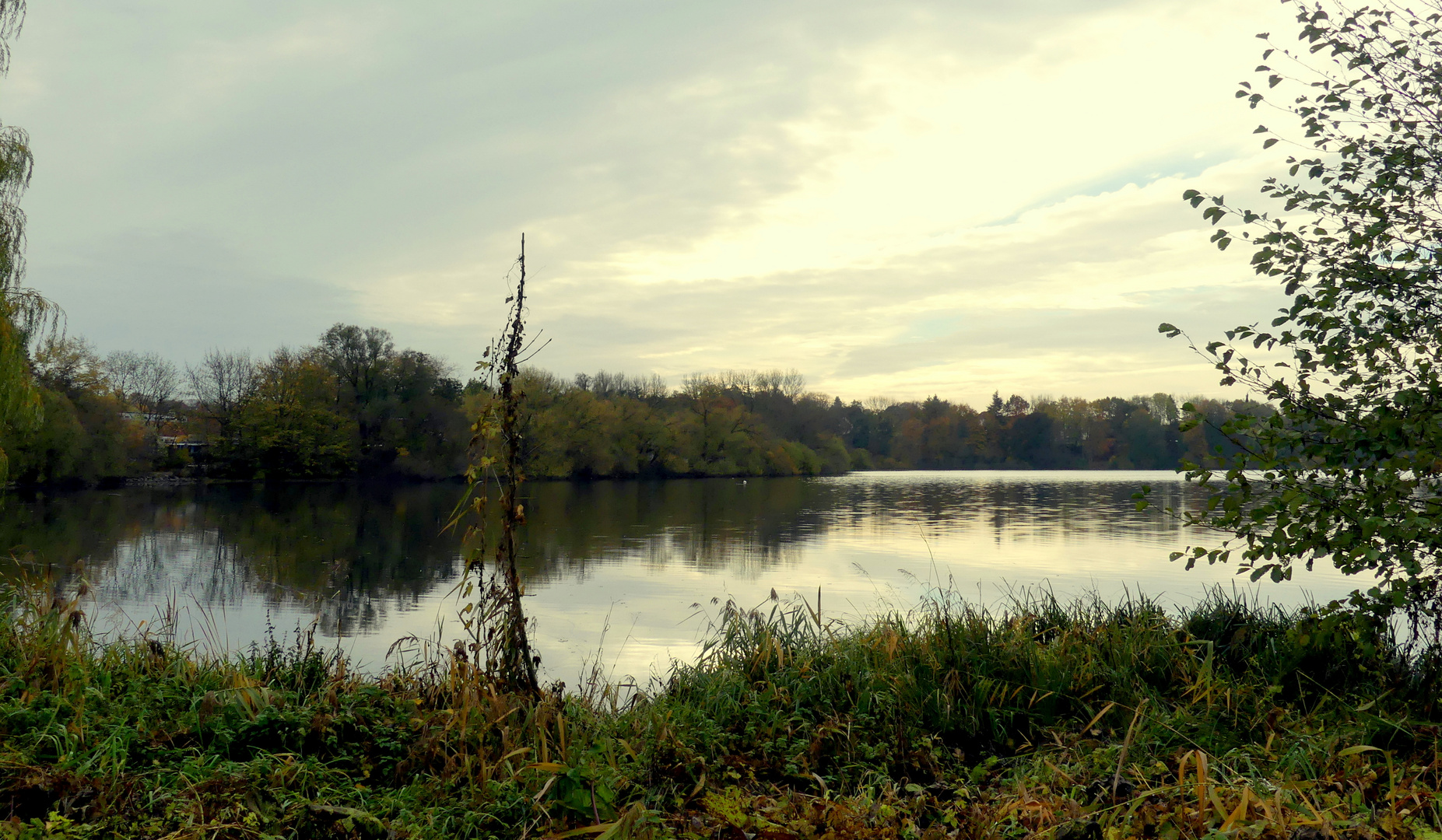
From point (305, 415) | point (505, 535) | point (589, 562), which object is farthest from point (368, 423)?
point (505, 535)

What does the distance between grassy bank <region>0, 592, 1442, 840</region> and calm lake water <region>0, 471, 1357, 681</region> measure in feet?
6.04

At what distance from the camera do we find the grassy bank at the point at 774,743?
3568 millimetres

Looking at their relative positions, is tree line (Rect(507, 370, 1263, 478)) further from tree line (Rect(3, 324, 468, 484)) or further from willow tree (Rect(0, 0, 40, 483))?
willow tree (Rect(0, 0, 40, 483))

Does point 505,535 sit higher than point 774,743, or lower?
higher

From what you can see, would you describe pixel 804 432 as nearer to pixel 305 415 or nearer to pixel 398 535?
pixel 305 415

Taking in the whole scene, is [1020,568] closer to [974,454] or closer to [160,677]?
[160,677]

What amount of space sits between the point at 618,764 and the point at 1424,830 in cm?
338

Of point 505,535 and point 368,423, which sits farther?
point 368,423

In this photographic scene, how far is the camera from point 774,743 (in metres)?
5.04

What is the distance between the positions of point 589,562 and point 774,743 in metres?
14.1

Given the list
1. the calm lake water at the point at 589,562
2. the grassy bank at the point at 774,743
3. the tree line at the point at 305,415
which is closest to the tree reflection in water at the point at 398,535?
the calm lake water at the point at 589,562

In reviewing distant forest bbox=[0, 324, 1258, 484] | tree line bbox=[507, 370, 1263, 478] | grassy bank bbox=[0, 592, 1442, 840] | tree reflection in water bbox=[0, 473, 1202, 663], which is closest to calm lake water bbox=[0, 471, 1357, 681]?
tree reflection in water bbox=[0, 473, 1202, 663]

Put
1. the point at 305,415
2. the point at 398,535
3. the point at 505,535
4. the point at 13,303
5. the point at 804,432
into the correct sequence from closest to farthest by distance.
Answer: the point at 505,535 → the point at 13,303 → the point at 398,535 → the point at 305,415 → the point at 804,432

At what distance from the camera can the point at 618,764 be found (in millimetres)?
4355
